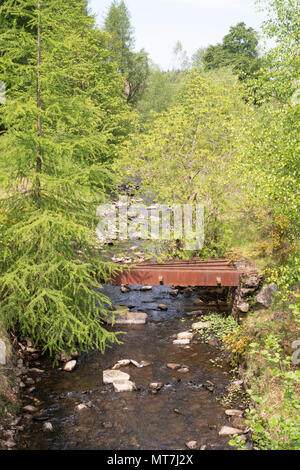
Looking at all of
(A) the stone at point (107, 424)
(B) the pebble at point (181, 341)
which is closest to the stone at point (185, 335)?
(B) the pebble at point (181, 341)

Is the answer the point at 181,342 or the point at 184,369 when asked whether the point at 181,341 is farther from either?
the point at 184,369

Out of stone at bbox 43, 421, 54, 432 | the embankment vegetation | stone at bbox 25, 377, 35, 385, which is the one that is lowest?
stone at bbox 43, 421, 54, 432

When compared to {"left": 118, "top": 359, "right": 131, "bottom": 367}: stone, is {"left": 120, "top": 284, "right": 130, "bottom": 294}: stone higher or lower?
higher

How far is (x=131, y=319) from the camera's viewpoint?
1382cm

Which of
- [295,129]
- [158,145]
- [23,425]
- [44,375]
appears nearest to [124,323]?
[44,375]

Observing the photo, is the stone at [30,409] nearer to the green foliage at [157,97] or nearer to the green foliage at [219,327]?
the green foliage at [219,327]

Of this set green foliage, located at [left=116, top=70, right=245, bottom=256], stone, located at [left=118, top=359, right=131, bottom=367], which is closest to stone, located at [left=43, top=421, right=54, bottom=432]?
stone, located at [left=118, top=359, right=131, bottom=367]

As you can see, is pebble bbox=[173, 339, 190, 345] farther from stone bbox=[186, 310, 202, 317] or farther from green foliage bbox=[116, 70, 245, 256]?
green foliage bbox=[116, 70, 245, 256]

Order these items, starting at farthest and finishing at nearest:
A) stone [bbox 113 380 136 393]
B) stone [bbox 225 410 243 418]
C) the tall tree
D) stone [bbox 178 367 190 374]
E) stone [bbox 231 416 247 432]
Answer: the tall tree, stone [bbox 178 367 190 374], stone [bbox 113 380 136 393], stone [bbox 225 410 243 418], stone [bbox 231 416 247 432]

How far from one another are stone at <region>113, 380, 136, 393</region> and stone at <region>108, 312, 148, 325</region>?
3.74 m

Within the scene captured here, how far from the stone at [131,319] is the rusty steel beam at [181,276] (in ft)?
4.80

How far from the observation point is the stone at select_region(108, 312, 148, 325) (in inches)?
540

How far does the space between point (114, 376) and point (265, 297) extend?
525 cm

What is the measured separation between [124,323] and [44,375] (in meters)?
4.00
